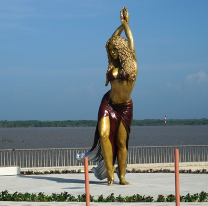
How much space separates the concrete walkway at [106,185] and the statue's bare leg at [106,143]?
1.63 feet

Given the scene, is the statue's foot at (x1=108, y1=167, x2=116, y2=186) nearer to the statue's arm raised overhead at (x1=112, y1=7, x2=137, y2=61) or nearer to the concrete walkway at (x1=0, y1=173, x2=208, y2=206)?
the concrete walkway at (x1=0, y1=173, x2=208, y2=206)

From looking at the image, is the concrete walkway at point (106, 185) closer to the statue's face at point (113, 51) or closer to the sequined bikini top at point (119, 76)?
the sequined bikini top at point (119, 76)

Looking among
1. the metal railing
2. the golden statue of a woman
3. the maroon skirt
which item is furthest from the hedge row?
the metal railing

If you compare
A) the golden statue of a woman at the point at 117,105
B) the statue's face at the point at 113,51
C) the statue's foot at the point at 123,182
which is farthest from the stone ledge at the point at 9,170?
the statue's face at the point at 113,51

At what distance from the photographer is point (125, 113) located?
422 inches

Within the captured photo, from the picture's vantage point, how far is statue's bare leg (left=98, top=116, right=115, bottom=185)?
1038 centimetres

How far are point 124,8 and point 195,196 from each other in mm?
5513

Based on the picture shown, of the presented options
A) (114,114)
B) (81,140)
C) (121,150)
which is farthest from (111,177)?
(81,140)

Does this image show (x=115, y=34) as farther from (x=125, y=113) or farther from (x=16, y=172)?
(x=16, y=172)

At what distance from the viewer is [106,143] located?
34.2ft

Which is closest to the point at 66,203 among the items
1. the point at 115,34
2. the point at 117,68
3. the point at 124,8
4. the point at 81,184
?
the point at 81,184

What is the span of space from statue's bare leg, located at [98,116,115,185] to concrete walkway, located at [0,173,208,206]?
497mm

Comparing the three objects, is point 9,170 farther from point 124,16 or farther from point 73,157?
point 124,16

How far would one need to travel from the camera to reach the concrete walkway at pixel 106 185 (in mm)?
9336
